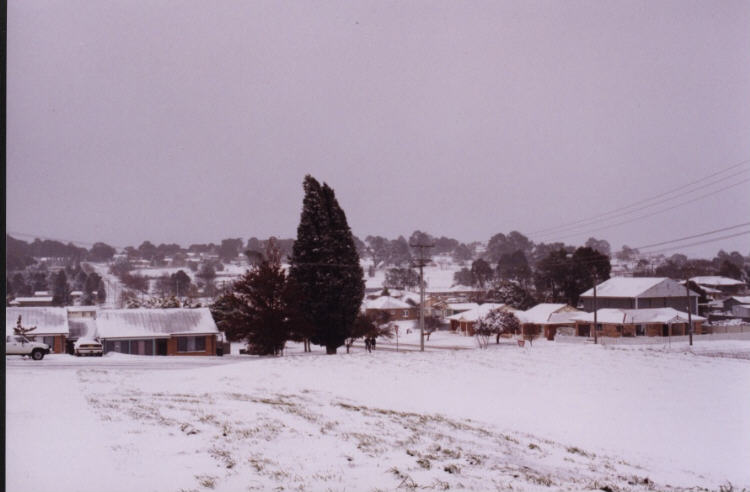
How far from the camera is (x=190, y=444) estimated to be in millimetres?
9477

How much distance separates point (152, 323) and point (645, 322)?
49.0 metres

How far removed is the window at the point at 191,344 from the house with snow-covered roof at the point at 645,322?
41.0m

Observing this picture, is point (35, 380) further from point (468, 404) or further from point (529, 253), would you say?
point (529, 253)

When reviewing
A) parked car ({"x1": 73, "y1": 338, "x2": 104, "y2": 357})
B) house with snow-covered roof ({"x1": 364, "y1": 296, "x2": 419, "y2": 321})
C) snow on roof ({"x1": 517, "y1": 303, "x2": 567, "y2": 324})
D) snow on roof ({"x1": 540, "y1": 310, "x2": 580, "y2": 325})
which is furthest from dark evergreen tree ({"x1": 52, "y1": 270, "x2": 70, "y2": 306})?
snow on roof ({"x1": 540, "y1": 310, "x2": 580, "y2": 325})

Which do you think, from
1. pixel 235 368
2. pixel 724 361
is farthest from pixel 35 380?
pixel 724 361

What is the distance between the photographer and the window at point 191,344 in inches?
1871

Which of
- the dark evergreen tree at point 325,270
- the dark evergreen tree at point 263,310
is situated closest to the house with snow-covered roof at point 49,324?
the dark evergreen tree at point 263,310

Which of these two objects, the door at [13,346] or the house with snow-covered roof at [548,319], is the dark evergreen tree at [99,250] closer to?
the door at [13,346]

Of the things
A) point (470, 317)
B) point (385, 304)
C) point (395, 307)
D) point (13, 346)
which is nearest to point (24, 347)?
point (13, 346)

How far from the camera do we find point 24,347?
3086 cm

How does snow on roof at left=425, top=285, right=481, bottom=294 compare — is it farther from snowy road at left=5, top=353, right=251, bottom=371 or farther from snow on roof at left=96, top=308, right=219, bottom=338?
snowy road at left=5, top=353, right=251, bottom=371

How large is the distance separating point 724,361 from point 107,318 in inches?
1656

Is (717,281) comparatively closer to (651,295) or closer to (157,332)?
(651,295)

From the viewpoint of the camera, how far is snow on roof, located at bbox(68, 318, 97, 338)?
4647cm
